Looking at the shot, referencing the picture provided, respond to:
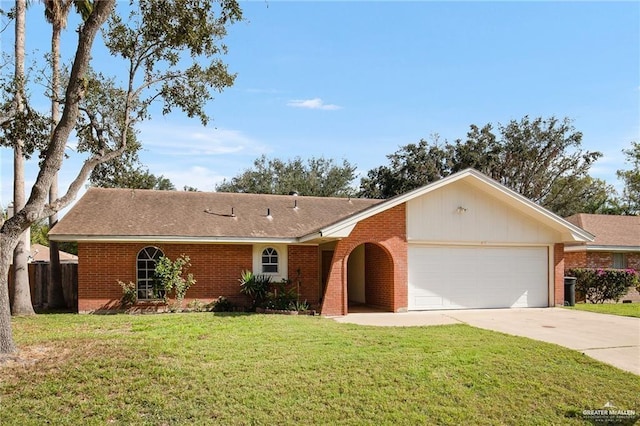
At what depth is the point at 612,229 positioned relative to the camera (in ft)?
81.3

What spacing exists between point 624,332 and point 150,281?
13547 mm

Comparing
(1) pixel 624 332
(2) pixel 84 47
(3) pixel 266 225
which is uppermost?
(2) pixel 84 47

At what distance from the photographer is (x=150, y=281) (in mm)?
16516

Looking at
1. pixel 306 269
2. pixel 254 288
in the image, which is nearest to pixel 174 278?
pixel 254 288

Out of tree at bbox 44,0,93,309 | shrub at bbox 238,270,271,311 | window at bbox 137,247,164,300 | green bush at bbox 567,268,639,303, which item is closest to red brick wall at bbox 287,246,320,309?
shrub at bbox 238,270,271,311

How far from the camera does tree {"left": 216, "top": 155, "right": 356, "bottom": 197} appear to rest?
149ft

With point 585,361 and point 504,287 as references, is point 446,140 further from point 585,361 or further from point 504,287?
point 585,361

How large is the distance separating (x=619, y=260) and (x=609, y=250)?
5.31 feet

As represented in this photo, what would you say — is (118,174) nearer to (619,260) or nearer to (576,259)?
(576,259)

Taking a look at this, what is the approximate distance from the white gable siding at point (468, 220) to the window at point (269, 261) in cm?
470

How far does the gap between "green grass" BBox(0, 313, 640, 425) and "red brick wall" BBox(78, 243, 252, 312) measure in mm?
5260

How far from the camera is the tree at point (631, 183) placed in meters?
46.7

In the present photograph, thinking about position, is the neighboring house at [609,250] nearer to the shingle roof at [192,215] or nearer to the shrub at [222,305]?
the shingle roof at [192,215]

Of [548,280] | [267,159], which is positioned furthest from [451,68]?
[267,159]
